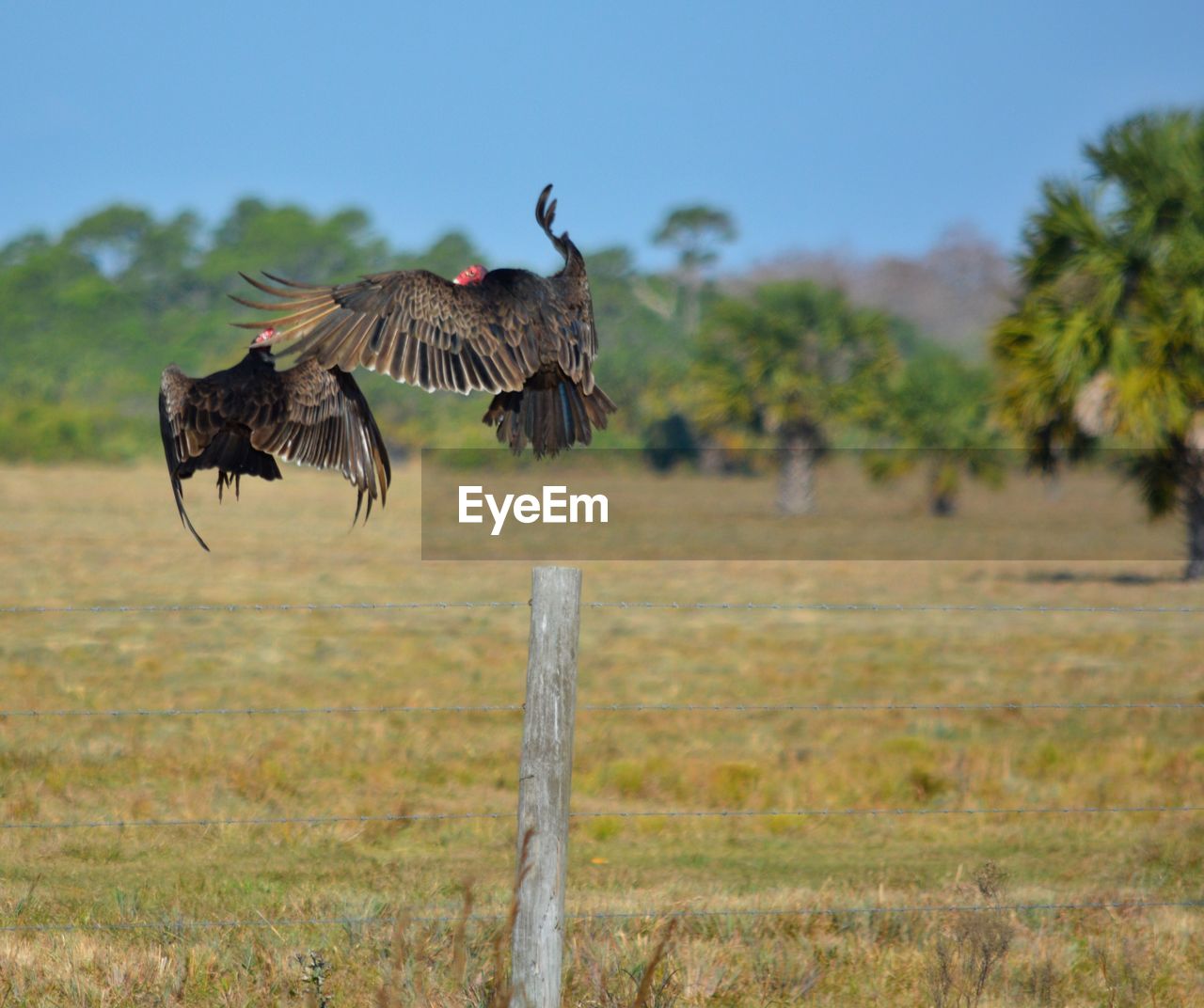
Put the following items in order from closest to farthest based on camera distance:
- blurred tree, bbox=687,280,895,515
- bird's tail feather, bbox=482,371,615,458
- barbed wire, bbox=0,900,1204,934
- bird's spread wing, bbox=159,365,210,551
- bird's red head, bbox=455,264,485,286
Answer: bird's spread wing, bbox=159,365,210,551
bird's red head, bbox=455,264,485,286
bird's tail feather, bbox=482,371,615,458
barbed wire, bbox=0,900,1204,934
blurred tree, bbox=687,280,895,515

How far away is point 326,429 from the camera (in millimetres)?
5289

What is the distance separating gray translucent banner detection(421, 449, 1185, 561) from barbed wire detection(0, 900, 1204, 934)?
50.6 ft

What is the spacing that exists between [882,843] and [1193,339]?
51.2 ft

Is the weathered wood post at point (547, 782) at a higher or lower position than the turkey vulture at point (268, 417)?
lower

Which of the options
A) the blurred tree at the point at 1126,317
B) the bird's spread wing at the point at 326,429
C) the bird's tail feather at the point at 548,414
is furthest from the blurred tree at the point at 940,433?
the bird's spread wing at the point at 326,429

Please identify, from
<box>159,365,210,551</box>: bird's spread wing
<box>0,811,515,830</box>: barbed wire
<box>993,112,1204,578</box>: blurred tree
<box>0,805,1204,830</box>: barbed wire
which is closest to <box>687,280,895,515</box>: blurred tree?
<box>993,112,1204,578</box>: blurred tree

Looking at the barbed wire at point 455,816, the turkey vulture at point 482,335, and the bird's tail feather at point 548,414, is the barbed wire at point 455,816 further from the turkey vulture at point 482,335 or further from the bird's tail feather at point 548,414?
the turkey vulture at point 482,335

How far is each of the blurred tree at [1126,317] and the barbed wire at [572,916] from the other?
1702 centimetres

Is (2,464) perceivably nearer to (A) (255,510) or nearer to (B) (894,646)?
(A) (255,510)

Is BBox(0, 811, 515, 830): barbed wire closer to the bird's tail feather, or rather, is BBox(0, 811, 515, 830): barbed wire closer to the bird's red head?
the bird's tail feather

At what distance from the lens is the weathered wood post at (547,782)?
5.11m

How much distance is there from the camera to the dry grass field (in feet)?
19.9

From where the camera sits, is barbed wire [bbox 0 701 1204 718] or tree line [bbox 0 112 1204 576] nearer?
barbed wire [bbox 0 701 1204 718]

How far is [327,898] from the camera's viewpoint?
7137 millimetres
